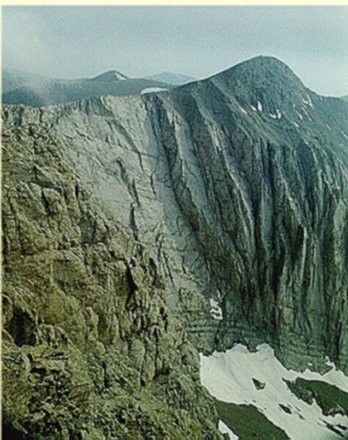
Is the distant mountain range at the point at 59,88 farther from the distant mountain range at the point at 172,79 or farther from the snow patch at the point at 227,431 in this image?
the snow patch at the point at 227,431

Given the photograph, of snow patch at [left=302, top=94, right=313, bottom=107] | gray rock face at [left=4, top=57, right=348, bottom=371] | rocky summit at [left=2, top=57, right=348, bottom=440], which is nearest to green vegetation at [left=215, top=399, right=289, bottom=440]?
rocky summit at [left=2, top=57, right=348, bottom=440]

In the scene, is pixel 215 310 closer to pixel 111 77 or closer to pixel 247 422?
pixel 247 422

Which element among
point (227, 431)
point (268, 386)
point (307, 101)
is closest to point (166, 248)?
point (268, 386)

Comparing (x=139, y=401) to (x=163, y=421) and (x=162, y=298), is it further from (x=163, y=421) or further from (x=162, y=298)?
(x=162, y=298)

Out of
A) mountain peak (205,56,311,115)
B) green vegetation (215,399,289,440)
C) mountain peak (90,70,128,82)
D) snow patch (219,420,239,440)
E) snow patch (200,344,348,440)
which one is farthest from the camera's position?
mountain peak (90,70,128,82)

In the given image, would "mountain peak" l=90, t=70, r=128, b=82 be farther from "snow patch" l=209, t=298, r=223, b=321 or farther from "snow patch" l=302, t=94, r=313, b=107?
"snow patch" l=209, t=298, r=223, b=321

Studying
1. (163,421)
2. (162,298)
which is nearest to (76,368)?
(163,421)
